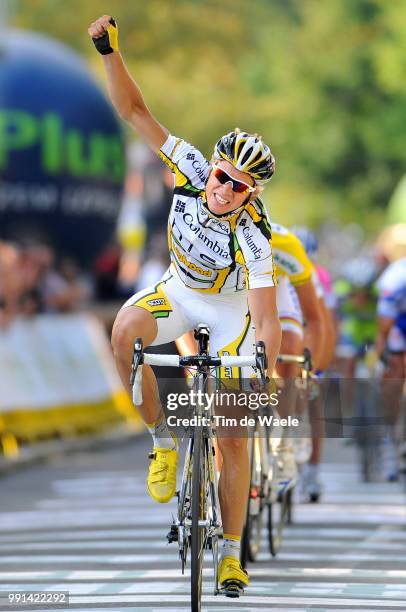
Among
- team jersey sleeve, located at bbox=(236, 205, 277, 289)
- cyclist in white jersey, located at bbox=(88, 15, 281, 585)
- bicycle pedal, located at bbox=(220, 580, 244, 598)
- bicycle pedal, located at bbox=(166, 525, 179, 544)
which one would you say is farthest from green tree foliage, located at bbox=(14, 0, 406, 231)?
bicycle pedal, located at bbox=(166, 525, 179, 544)

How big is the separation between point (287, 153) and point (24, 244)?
92.4 feet

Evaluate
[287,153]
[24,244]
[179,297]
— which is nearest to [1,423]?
[24,244]

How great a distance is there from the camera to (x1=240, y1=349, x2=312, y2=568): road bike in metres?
10.5

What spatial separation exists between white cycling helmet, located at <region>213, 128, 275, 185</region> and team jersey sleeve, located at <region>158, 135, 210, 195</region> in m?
0.26

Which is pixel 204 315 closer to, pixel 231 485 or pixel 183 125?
pixel 231 485

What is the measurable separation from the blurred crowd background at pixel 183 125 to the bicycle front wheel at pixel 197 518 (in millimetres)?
7627

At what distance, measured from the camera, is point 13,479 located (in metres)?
Result: 16.3

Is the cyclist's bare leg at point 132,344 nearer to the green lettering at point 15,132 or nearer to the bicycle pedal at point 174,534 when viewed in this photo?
the bicycle pedal at point 174,534

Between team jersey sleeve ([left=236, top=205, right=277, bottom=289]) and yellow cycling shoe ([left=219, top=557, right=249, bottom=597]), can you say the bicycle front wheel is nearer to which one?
yellow cycling shoe ([left=219, top=557, right=249, bottom=597])

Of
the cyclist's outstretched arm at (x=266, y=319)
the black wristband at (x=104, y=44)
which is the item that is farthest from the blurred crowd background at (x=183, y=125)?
the cyclist's outstretched arm at (x=266, y=319)

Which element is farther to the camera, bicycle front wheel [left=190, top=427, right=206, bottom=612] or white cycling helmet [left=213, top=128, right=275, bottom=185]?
white cycling helmet [left=213, top=128, right=275, bottom=185]

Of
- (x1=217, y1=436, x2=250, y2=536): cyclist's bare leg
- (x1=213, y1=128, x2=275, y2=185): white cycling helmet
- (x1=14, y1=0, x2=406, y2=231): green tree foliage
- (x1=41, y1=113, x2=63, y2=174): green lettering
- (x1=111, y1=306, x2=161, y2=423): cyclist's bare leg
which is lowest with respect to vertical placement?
(x1=217, y1=436, x2=250, y2=536): cyclist's bare leg

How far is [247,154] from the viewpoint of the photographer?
8703mm

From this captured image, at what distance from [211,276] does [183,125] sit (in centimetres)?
4507
